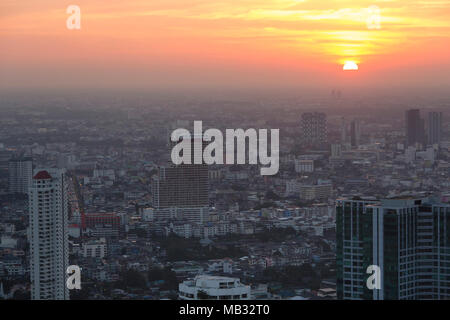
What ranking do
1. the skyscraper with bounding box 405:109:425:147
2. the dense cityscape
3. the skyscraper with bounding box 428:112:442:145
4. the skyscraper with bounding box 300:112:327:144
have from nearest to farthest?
the dense cityscape → the skyscraper with bounding box 428:112:442:145 → the skyscraper with bounding box 405:109:425:147 → the skyscraper with bounding box 300:112:327:144

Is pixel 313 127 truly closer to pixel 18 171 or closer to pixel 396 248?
pixel 18 171

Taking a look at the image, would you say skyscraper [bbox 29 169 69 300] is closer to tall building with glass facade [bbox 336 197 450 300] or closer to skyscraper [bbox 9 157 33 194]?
skyscraper [bbox 9 157 33 194]

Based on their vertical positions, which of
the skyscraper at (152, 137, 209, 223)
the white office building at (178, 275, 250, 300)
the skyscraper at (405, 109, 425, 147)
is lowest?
the white office building at (178, 275, 250, 300)

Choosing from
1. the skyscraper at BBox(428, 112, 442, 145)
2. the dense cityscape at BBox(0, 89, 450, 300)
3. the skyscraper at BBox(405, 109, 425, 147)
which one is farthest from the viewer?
the skyscraper at BBox(405, 109, 425, 147)

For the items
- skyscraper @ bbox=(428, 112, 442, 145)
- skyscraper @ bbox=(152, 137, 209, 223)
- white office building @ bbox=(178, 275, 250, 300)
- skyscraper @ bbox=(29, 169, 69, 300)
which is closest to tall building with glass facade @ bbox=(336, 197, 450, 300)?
white office building @ bbox=(178, 275, 250, 300)

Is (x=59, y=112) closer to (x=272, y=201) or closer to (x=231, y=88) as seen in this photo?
(x=231, y=88)
